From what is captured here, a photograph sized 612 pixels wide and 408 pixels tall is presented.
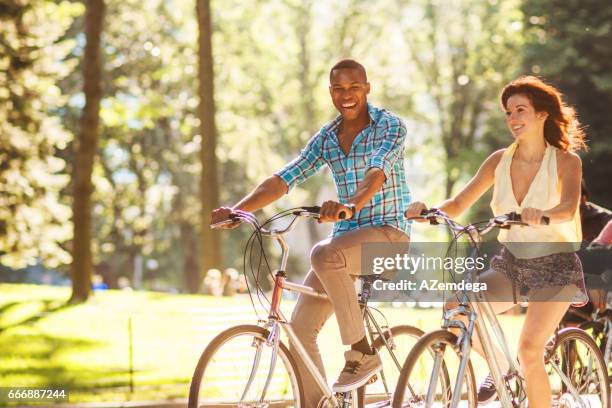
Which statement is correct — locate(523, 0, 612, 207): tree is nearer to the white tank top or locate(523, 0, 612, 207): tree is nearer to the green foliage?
the green foliage

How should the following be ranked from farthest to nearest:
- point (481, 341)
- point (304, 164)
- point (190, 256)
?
point (190, 256), point (304, 164), point (481, 341)

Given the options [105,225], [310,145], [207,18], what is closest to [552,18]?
[207,18]

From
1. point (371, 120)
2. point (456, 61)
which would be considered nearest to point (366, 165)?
point (371, 120)

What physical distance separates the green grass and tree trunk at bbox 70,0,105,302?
191 cm

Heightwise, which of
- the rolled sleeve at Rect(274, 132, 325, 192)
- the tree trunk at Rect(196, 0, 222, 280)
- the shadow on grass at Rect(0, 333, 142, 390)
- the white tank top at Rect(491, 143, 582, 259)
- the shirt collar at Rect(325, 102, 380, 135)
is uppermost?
the tree trunk at Rect(196, 0, 222, 280)

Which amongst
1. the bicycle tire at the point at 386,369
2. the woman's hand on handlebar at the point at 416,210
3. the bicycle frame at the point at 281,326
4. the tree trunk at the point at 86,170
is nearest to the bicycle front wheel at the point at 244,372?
the bicycle frame at the point at 281,326

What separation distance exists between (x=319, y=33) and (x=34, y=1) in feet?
72.2

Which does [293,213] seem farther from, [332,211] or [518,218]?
[518,218]

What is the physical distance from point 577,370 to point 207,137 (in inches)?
636

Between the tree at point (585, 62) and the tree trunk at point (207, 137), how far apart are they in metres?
8.49

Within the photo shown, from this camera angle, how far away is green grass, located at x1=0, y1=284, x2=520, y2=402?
9.72 metres

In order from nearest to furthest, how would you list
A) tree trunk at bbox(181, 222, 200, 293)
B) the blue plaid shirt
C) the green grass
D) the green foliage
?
the blue plaid shirt < the green grass < the green foliage < tree trunk at bbox(181, 222, 200, 293)

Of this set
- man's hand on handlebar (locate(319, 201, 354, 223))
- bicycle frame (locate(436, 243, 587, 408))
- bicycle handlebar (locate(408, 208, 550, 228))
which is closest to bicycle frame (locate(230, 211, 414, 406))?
man's hand on handlebar (locate(319, 201, 354, 223))

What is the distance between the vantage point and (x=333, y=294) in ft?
20.5
